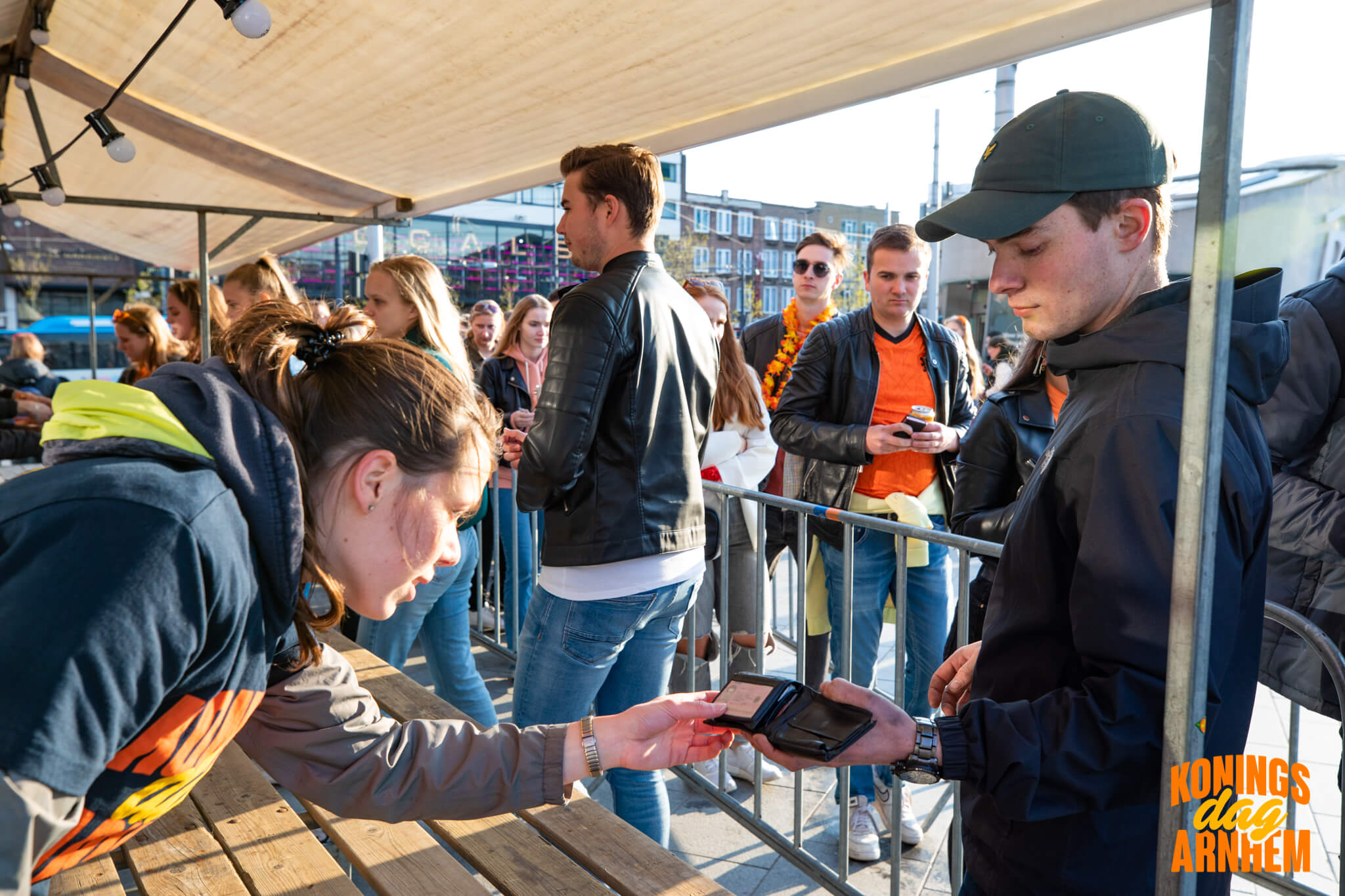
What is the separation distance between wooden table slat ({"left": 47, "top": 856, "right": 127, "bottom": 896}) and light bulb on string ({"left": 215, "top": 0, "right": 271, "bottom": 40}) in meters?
2.88

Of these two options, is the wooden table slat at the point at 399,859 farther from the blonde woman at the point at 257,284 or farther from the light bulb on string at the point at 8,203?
the light bulb on string at the point at 8,203

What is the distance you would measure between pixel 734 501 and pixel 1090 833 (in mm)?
3042

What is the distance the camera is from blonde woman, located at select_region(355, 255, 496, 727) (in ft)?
10.8

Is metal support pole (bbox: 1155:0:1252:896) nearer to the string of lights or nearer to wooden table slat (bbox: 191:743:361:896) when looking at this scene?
wooden table slat (bbox: 191:743:361:896)

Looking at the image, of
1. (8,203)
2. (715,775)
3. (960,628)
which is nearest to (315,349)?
(960,628)

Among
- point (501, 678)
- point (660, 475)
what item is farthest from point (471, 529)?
point (501, 678)

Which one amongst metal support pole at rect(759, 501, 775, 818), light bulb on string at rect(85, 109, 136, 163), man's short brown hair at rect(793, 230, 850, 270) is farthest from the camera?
light bulb on string at rect(85, 109, 136, 163)

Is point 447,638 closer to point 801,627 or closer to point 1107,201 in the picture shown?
point 801,627

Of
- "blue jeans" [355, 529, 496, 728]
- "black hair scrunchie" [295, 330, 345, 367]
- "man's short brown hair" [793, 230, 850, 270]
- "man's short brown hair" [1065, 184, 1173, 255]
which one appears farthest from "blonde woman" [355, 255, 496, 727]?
"man's short brown hair" [1065, 184, 1173, 255]

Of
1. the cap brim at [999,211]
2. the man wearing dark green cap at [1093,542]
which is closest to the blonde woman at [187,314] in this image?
the cap brim at [999,211]

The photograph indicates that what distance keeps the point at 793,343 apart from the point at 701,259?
2227 inches

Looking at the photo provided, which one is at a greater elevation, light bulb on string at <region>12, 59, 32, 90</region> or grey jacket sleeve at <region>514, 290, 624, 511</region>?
light bulb on string at <region>12, 59, 32, 90</region>

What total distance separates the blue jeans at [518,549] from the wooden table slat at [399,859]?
257 centimetres

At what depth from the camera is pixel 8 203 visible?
7.30 meters
